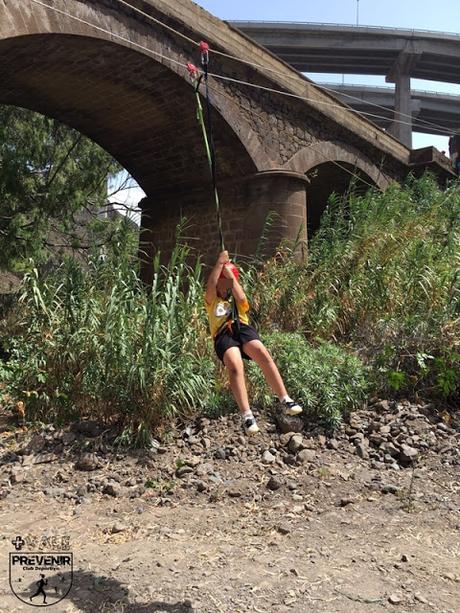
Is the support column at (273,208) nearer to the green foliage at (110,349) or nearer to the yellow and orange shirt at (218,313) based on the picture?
the green foliage at (110,349)

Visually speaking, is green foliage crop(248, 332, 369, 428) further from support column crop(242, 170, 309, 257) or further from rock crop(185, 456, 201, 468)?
support column crop(242, 170, 309, 257)

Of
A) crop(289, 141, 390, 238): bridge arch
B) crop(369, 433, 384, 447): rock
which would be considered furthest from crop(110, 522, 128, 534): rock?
crop(289, 141, 390, 238): bridge arch

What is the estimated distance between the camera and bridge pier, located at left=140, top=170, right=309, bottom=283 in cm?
916

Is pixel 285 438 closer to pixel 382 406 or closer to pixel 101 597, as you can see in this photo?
pixel 382 406

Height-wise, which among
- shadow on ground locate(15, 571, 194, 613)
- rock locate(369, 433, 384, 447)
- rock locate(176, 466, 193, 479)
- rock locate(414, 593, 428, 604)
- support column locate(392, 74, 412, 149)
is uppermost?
support column locate(392, 74, 412, 149)

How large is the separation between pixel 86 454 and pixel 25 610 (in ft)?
5.54

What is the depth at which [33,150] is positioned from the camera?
1058 cm

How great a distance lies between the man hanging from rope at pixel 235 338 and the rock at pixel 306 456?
1137 mm

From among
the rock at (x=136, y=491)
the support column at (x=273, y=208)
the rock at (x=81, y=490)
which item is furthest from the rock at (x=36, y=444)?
the support column at (x=273, y=208)

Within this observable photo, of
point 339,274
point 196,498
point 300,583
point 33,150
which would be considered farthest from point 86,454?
point 33,150

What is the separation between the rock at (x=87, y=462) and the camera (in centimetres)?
398

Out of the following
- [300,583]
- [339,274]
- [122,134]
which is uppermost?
[122,134]

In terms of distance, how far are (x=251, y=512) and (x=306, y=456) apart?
748 millimetres

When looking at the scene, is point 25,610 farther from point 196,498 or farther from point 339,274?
point 339,274
